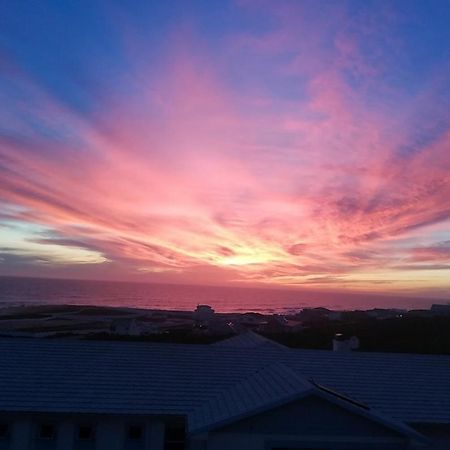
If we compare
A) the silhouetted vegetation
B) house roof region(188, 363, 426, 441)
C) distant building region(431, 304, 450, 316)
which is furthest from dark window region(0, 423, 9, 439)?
distant building region(431, 304, 450, 316)

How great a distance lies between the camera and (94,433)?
1421 centimetres

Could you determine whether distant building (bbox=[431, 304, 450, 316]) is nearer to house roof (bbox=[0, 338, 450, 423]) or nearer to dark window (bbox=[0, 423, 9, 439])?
house roof (bbox=[0, 338, 450, 423])

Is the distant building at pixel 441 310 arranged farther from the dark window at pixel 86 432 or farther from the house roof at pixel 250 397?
the dark window at pixel 86 432

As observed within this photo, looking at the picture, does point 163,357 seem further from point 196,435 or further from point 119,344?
point 196,435

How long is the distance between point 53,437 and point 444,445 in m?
10.1

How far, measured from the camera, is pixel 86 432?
562 inches

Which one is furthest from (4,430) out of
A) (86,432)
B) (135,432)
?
(135,432)

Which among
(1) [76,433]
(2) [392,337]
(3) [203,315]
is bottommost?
(1) [76,433]

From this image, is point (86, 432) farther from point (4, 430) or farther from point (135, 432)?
point (4, 430)

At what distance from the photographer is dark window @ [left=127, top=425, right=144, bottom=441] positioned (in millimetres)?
14337

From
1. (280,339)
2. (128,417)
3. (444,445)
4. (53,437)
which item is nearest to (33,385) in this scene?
(53,437)

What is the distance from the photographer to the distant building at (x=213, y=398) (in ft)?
40.1

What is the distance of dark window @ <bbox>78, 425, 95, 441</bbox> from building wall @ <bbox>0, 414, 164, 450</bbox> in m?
0.07

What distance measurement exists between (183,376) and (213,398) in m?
1.80
